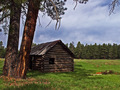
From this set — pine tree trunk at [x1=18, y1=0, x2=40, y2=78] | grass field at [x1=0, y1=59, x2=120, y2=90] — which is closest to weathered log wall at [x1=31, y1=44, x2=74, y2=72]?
grass field at [x1=0, y1=59, x2=120, y2=90]

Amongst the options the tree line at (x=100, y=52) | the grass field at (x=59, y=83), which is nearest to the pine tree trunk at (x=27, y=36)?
the grass field at (x=59, y=83)

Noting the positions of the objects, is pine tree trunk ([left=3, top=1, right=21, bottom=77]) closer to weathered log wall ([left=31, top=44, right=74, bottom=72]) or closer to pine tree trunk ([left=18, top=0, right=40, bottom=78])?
pine tree trunk ([left=18, top=0, right=40, bottom=78])

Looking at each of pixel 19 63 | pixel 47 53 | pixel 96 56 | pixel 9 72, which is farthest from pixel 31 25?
pixel 96 56

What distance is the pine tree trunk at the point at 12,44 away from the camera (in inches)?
396

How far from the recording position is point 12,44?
10.6m

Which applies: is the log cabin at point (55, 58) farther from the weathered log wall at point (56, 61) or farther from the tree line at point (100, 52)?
the tree line at point (100, 52)

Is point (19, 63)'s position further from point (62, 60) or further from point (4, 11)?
point (62, 60)

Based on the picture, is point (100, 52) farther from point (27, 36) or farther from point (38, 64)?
point (27, 36)

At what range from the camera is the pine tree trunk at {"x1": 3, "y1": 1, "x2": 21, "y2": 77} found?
10062mm

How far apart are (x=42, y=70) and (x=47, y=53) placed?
8.74 ft

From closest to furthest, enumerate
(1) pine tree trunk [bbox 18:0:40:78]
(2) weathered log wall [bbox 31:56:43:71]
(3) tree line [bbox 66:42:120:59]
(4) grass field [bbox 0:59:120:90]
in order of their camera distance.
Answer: (4) grass field [bbox 0:59:120:90] → (1) pine tree trunk [bbox 18:0:40:78] → (2) weathered log wall [bbox 31:56:43:71] → (3) tree line [bbox 66:42:120:59]

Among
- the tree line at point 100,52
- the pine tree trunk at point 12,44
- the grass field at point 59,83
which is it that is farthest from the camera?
the tree line at point 100,52

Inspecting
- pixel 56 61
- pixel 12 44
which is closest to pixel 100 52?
pixel 56 61

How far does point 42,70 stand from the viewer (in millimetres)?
20594
